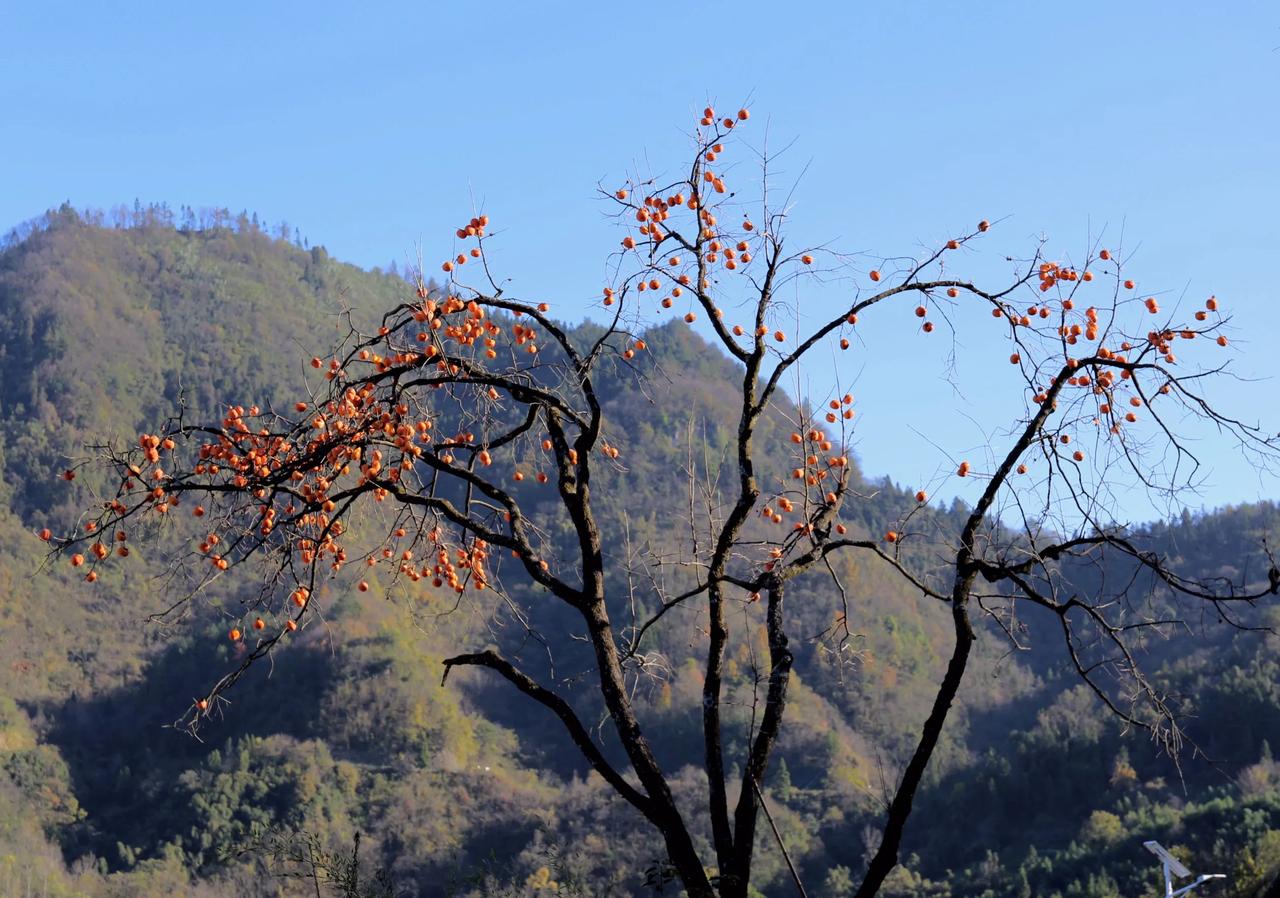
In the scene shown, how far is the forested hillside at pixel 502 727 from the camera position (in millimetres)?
38750

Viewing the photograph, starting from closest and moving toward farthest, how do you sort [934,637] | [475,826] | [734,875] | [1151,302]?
[734,875]
[1151,302]
[475,826]
[934,637]

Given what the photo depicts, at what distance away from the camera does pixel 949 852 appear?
137 ft

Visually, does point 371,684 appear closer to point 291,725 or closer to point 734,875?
point 291,725

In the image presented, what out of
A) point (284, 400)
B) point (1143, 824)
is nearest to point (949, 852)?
point (1143, 824)

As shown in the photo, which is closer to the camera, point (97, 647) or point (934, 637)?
point (97, 647)

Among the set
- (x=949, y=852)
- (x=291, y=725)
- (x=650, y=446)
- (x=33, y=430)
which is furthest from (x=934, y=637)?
(x=33, y=430)

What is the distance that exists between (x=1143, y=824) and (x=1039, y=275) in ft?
106

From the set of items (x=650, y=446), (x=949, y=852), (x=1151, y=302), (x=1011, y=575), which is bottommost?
(x=949, y=852)

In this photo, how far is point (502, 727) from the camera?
198 feet

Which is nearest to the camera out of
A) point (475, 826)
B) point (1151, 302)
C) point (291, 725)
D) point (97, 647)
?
point (1151, 302)

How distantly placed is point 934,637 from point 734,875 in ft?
214

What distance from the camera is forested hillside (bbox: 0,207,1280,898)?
38750 mm

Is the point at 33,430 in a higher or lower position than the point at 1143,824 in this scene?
higher

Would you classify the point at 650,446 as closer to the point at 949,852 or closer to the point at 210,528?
the point at 949,852
